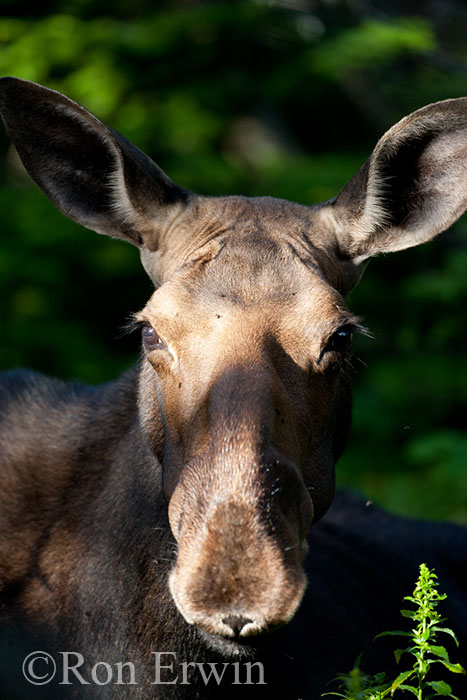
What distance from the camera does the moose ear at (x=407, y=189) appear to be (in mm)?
4844

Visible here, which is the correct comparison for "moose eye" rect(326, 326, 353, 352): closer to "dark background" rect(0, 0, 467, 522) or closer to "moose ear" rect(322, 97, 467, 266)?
"moose ear" rect(322, 97, 467, 266)

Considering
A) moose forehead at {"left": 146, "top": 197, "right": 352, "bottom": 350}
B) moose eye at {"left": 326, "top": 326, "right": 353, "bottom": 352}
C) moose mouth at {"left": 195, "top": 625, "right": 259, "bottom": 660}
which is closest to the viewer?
moose mouth at {"left": 195, "top": 625, "right": 259, "bottom": 660}

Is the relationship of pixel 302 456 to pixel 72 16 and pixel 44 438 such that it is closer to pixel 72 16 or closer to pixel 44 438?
pixel 44 438

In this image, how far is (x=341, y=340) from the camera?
4.38 metres

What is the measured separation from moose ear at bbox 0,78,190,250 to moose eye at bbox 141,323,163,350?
0.73 meters

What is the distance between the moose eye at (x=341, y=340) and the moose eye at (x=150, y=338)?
0.72 meters

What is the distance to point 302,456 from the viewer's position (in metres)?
4.16

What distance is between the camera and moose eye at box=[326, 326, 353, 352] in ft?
14.2

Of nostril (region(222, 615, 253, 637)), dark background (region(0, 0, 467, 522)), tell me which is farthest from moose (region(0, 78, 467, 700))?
dark background (region(0, 0, 467, 522))

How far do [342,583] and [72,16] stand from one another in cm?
846

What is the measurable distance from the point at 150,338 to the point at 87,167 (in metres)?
1.12

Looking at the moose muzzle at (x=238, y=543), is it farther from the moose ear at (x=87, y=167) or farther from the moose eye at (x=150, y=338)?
the moose ear at (x=87, y=167)

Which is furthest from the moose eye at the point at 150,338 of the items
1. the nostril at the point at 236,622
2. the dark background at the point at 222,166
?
the dark background at the point at 222,166

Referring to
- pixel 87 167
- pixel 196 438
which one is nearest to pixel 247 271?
pixel 196 438
